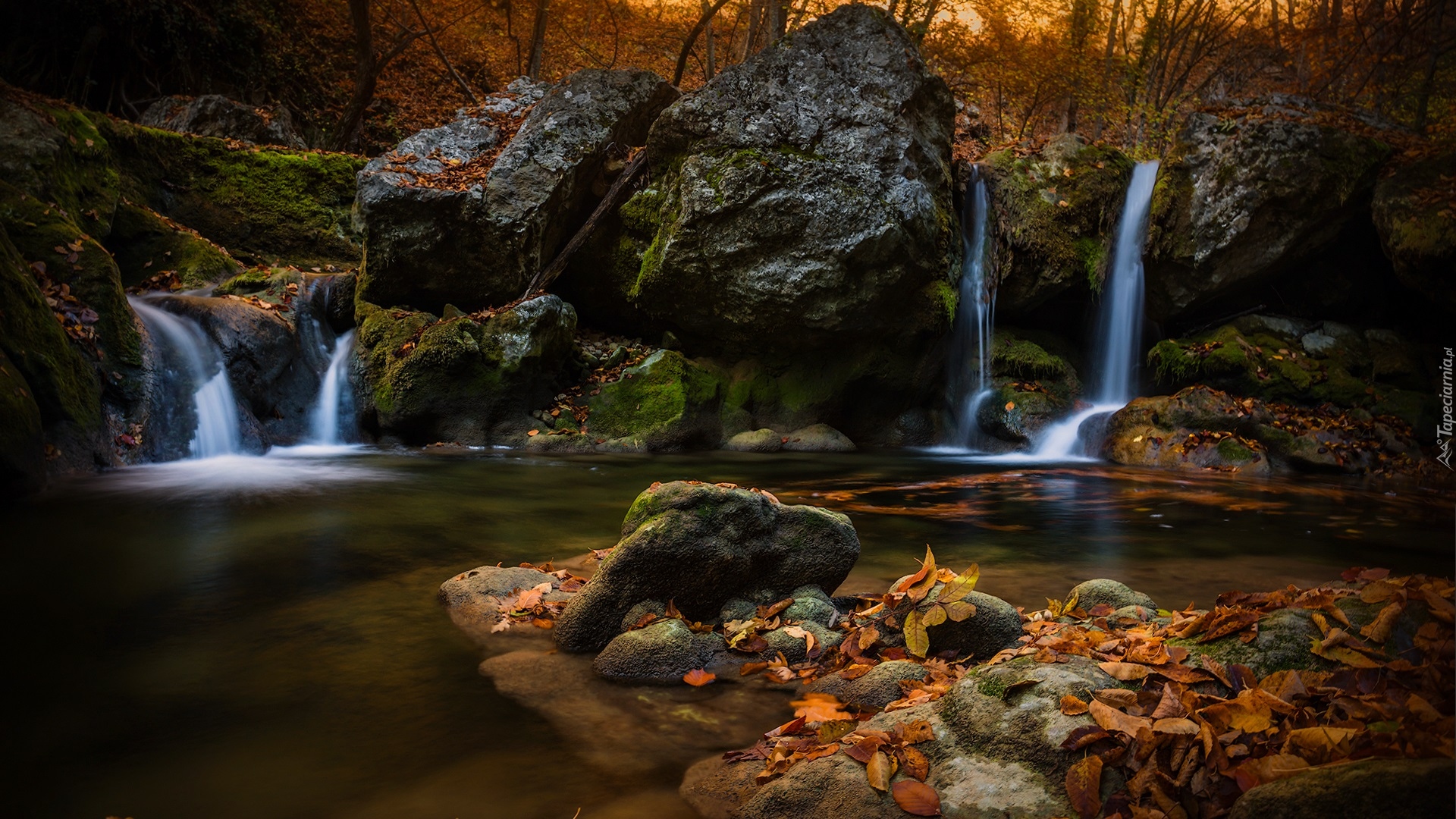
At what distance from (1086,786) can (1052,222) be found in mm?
12765

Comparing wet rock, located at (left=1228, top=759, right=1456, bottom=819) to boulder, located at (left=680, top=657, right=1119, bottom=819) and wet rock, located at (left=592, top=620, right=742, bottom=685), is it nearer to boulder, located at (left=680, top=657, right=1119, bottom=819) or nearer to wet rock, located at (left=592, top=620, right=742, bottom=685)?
boulder, located at (left=680, top=657, right=1119, bottom=819)

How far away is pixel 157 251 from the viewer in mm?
12273

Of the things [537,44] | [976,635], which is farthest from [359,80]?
[976,635]

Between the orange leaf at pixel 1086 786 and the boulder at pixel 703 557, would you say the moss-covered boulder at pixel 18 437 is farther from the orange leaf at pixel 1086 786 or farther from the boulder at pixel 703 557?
the orange leaf at pixel 1086 786

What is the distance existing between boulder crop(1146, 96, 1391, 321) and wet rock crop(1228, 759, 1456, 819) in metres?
12.7

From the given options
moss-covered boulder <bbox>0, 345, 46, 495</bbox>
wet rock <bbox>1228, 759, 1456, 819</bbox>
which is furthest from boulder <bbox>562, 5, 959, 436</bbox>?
wet rock <bbox>1228, 759, 1456, 819</bbox>

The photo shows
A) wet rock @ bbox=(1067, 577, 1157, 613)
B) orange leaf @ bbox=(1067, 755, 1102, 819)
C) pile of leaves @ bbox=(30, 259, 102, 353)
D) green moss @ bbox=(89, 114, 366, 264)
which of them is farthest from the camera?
green moss @ bbox=(89, 114, 366, 264)

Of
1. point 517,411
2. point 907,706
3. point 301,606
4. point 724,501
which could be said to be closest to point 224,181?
point 517,411

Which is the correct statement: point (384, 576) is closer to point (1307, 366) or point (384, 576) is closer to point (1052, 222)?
point (1052, 222)

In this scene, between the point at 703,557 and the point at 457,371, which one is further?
the point at 457,371

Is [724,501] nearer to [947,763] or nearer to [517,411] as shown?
[947,763]

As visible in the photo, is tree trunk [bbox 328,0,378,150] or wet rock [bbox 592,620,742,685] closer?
wet rock [bbox 592,620,742,685]

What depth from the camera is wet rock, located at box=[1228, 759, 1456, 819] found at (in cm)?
140

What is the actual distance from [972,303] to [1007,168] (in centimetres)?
252
